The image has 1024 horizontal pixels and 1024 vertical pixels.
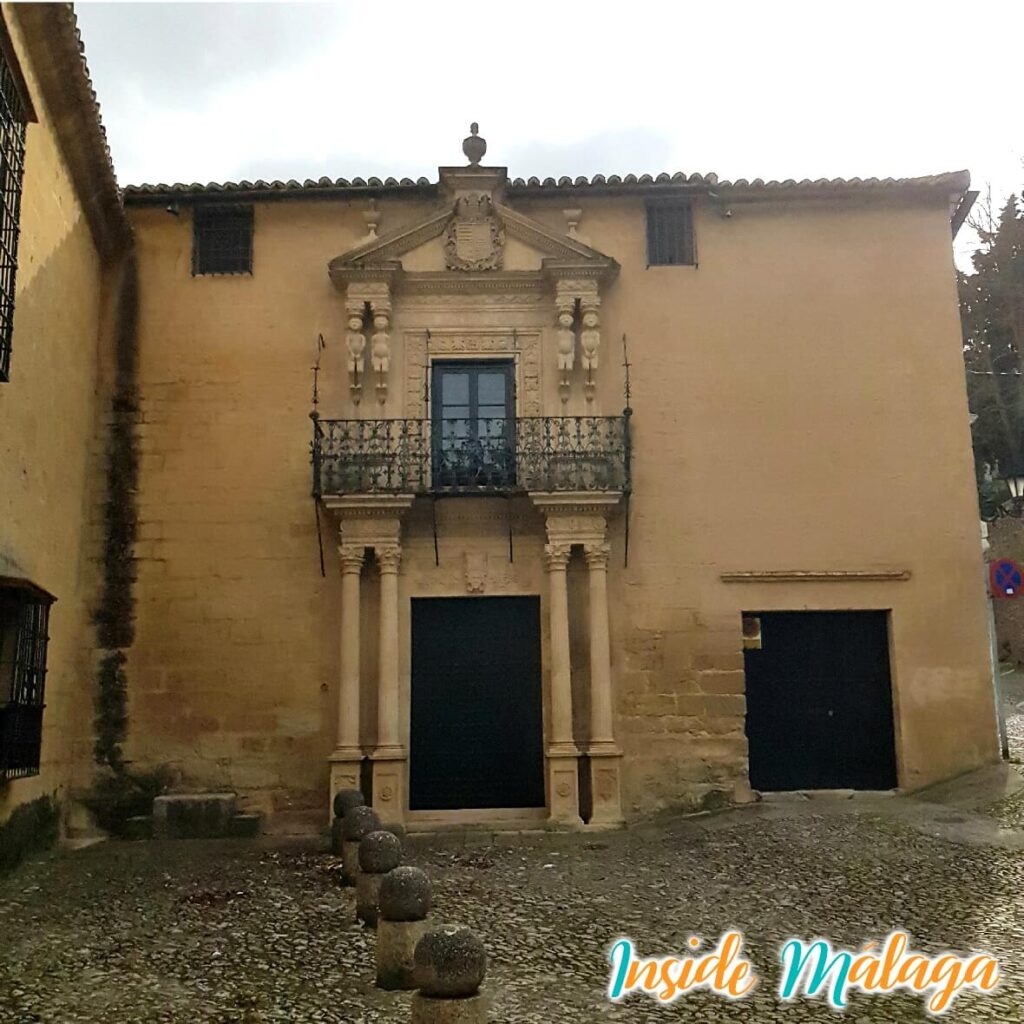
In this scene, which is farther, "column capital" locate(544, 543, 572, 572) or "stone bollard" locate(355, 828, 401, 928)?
"column capital" locate(544, 543, 572, 572)

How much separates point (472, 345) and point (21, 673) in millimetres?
5876

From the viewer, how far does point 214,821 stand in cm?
1047

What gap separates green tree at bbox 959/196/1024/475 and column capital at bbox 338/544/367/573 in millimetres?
21521

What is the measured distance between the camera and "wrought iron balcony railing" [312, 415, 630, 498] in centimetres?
1122

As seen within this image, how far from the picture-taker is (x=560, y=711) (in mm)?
10734

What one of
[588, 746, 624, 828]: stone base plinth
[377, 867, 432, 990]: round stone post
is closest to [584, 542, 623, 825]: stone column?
[588, 746, 624, 828]: stone base plinth

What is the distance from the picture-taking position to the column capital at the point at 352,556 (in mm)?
11047

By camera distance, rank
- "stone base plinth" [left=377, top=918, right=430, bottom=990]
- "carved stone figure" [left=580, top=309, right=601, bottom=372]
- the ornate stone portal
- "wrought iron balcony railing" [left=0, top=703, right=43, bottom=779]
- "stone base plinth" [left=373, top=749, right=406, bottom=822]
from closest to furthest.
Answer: "stone base plinth" [left=377, top=918, right=430, bottom=990] → "wrought iron balcony railing" [left=0, top=703, right=43, bottom=779] → "stone base plinth" [left=373, top=749, right=406, bottom=822] → the ornate stone portal → "carved stone figure" [left=580, top=309, right=601, bottom=372]

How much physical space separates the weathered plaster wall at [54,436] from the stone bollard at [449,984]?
220 inches

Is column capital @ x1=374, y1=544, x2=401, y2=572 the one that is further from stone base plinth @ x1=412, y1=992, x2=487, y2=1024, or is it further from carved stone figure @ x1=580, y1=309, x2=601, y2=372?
stone base plinth @ x1=412, y1=992, x2=487, y2=1024

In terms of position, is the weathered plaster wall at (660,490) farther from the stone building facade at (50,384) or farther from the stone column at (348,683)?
the stone building facade at (50,384)

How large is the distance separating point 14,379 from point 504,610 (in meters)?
5.47

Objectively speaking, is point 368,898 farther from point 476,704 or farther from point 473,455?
point 473,455

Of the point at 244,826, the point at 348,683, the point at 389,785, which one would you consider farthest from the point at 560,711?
the point at 244,826
